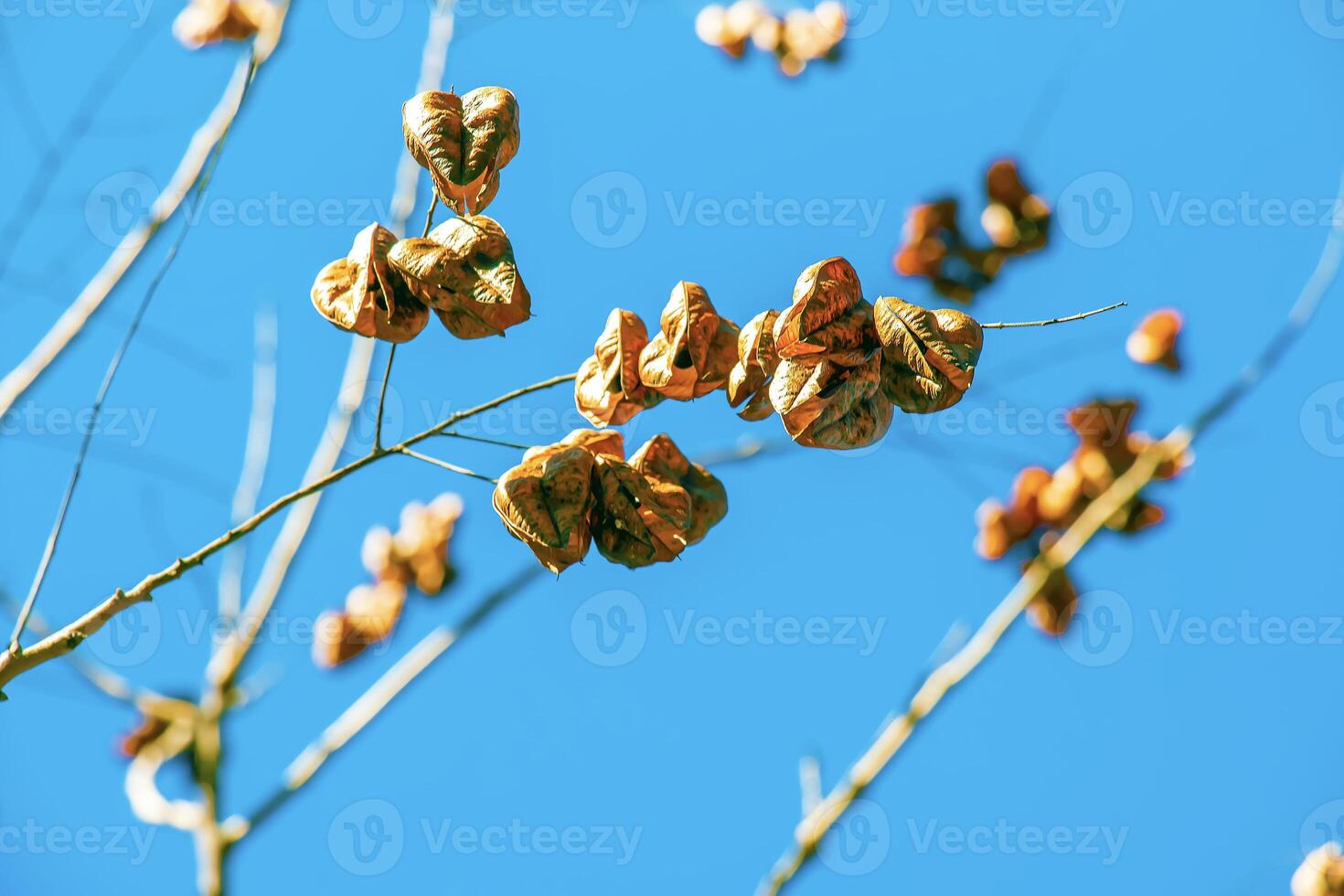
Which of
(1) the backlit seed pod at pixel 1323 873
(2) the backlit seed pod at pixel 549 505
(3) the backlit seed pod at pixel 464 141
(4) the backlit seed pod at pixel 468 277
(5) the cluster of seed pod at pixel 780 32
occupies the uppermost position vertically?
(5) the cluster of seed pod at pixel 780 32

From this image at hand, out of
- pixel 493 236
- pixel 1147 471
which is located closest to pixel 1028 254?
pixel 1147 471

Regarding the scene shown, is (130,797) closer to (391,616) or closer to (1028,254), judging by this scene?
(391,616)

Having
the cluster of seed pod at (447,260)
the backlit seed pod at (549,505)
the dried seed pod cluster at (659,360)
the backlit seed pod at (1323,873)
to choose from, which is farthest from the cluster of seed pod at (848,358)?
the backlit seed pod at (1323,873)

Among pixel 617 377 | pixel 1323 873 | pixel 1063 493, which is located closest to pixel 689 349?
pixel 617 377

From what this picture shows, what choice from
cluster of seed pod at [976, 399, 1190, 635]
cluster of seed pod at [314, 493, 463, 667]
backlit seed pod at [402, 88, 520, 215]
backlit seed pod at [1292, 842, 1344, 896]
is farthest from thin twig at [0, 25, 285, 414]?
backlit seed pod at [1292, 842, 1344, 896]

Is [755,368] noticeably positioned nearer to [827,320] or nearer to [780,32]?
[827,320]

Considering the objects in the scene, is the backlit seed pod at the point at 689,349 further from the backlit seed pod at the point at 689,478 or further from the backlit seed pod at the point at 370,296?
the backlit seed pod at the point at 370,296

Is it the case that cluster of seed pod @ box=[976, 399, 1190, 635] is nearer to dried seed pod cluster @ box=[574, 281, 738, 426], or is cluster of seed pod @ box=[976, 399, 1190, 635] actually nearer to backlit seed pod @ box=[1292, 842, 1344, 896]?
backlit seed pod @ box=[1292, 842, 1344, 896]
